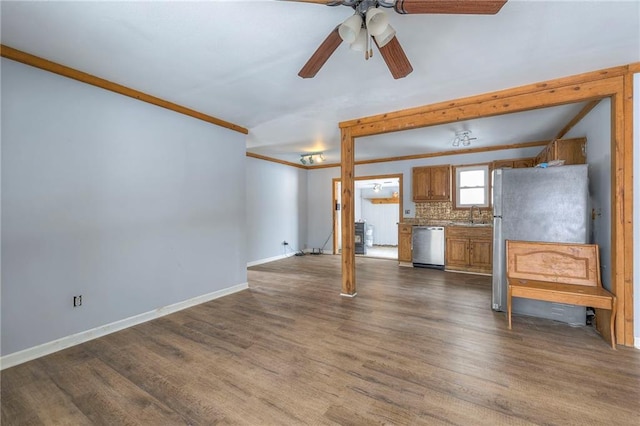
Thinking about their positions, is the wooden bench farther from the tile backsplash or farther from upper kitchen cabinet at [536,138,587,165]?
the tile backsplash

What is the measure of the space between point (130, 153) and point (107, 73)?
2.61 feet

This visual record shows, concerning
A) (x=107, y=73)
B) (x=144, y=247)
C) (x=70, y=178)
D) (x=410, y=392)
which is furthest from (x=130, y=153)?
(x=410, y=392)

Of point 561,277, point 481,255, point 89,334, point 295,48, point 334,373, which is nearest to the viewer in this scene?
point 334,373

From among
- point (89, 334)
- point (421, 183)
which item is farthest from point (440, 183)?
point (89, 334)

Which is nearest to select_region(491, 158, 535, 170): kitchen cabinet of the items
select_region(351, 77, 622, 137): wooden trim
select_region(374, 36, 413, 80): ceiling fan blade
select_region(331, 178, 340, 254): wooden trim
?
select_region(351, 77, 622, 137): wooden trim

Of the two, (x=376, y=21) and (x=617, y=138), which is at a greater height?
(x=376, y=21)

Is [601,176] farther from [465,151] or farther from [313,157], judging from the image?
[313,157]

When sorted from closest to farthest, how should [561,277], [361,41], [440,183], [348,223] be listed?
[361,41] → [561,277] → [348,223] → [440,183]

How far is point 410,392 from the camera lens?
6.12ft

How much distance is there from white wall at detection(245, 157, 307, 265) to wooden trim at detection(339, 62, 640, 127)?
128 inches

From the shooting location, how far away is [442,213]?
20.3ft

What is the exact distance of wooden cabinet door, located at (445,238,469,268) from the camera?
5406 mm

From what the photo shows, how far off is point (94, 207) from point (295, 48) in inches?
98.9

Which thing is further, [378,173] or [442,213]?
[378,173]
